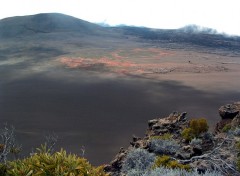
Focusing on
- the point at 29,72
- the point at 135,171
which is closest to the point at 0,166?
the point at 135,171

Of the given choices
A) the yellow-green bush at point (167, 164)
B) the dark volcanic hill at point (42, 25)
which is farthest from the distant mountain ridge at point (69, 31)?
the yellow-green bush at point (167, 164)

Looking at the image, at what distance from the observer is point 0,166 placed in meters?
5.25

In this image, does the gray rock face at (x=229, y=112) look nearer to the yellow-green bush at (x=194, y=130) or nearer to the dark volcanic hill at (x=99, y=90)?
the yellow-green bush at (x=194, y=130)

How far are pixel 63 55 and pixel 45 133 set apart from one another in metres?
42.1

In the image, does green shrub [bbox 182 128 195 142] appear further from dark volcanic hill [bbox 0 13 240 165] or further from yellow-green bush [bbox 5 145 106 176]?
yellow-green bush [bbox 5 145 106 176]

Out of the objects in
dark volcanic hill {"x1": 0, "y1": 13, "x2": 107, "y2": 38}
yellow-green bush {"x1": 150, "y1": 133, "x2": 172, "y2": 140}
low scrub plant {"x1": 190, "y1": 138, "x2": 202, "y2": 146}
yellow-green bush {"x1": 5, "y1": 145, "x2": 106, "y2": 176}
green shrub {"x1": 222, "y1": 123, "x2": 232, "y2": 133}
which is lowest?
yellow-green bush {"x1": 150, "y1": 133, "x2": 172, "y2": 140}

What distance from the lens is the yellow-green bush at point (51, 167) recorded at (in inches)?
195

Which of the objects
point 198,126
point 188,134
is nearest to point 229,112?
point 198,126

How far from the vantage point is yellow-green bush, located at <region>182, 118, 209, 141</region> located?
45.4 ft

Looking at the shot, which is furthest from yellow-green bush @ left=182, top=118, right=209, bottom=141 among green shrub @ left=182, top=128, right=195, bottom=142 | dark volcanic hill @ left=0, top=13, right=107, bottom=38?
dark volcanic hill @ left=0, top=13, right=107, bottom=38

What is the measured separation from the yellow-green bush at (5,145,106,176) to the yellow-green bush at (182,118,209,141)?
8.92m

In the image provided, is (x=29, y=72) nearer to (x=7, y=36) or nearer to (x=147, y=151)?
(x=147, y=151)

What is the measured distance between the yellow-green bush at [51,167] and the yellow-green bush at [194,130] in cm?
892

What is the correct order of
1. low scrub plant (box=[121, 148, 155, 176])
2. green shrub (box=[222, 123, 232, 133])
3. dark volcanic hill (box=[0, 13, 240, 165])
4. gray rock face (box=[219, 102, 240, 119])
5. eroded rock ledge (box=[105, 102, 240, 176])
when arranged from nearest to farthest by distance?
eroded rock ledge (box=[105, 102, 240, 176]) → low scrub plant (box=[121, 148, 155, 176]) → green shrub (box=[222, 123, 232, 133]) → gray rock face (box=[219, 102, 240, 119]) → dark volcanic hill (box=[0, 13, 240, 165])
